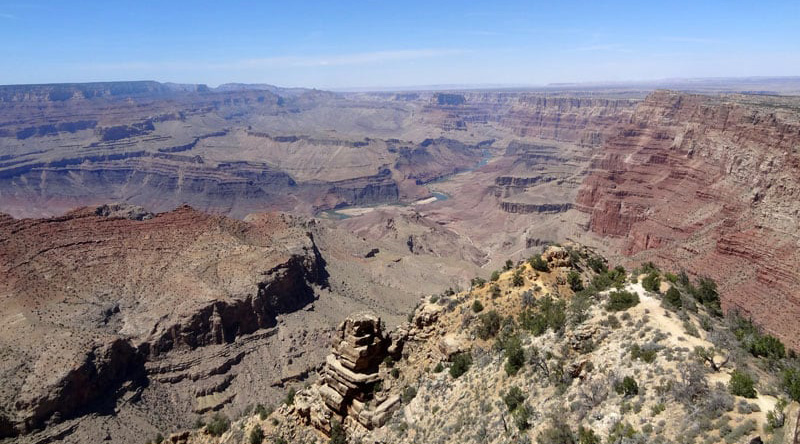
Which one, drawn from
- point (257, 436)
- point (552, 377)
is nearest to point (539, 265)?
point (552, 377)

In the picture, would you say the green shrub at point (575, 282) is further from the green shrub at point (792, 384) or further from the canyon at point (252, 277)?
the green shrub at point (792, 384)

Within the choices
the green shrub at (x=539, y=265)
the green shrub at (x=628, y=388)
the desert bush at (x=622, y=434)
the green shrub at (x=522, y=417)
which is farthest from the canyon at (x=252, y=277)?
the desert bush at (x=622, y=434)

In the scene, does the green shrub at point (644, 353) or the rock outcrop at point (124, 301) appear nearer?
the green shrub at point (644, 353)

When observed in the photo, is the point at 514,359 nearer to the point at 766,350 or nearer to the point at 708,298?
the point at 766,350

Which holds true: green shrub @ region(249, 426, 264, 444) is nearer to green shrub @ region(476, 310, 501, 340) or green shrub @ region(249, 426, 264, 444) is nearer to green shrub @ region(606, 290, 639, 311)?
green shrub @ region(476, 310, 501, 340)

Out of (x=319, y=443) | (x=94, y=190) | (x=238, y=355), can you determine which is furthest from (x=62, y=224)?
(x=94, y=190)

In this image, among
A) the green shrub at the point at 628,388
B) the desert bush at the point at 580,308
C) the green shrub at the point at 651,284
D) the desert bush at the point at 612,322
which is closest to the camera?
the green shrub at the point at 628,388

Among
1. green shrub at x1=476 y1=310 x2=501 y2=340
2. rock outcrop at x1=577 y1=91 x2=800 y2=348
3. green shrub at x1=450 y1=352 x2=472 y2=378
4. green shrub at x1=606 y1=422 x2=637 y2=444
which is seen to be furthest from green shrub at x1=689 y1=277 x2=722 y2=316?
rock outcrop at x1=577 y1=91 x2=800 y2=348

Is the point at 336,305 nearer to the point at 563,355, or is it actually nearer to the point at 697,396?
the point at 563,355
